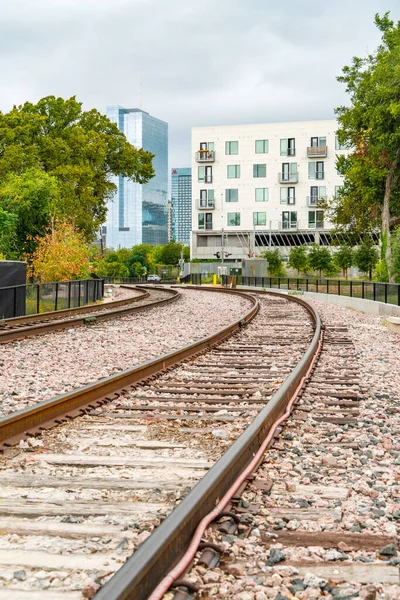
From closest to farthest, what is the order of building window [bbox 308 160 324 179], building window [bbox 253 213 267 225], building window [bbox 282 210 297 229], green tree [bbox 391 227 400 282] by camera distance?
1. green tree [bbox 391 227 400 282]
2. building window [bbox 308 160 324 179]
3. building window [bbox 282 210 297 229]
4. building window [bbox 253 213 267 225]

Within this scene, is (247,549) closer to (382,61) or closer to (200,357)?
(200,357)

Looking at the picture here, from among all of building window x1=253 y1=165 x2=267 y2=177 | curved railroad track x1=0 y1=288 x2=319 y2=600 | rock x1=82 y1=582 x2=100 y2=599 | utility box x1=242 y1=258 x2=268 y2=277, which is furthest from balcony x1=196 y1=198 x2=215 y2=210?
rock x1=82 y1=582 x2=100 y2=599

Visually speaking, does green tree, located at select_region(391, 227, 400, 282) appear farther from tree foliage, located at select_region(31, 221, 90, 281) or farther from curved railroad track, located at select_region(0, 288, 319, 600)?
curved railroad track, located at select_region(0, 288, 319, 600)

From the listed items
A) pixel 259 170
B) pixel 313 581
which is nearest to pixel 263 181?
pixel 259 170

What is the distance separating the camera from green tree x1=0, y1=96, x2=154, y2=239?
165 feet

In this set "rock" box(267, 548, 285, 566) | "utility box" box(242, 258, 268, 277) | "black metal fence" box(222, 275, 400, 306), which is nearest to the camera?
"rock" box(267, 548, 285, 566)

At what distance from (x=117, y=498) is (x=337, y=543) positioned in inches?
58.2

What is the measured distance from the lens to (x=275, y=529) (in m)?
4.27

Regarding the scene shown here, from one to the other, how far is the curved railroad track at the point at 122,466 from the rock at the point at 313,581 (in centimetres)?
64

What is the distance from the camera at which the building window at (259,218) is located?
91.2m

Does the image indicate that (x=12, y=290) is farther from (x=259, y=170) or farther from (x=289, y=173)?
(x=259, y=170)

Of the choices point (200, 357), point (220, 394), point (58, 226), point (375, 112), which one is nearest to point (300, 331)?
point (200, 357)

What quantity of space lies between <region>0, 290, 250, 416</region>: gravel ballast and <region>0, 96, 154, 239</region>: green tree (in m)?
30.2

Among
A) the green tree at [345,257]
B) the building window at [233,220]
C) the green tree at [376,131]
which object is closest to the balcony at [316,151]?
the building window at [233,220]
